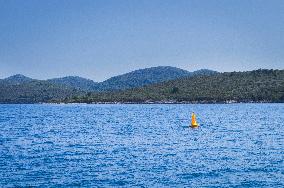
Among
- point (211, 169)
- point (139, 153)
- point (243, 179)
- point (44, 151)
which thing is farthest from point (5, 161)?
point (243, 179)

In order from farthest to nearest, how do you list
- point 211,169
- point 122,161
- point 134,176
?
point 122,161 < point 211,169 < point 134,176

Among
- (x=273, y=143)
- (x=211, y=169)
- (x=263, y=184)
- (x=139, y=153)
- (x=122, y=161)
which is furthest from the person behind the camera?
(x=273, y=143)

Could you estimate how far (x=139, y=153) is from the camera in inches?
1944

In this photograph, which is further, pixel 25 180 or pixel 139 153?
pixel 139 153

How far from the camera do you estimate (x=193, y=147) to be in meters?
55.4

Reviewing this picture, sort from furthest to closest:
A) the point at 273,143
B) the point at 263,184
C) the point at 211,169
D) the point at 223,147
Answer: the point at 273,143 < the point at 223,147 < the point at 211,169 < the point at 263,184

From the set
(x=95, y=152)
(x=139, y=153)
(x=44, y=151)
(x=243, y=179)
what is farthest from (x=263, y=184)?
(x=44, y=151)

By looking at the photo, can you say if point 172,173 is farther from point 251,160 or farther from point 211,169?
point 251,160

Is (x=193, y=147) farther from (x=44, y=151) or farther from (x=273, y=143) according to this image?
(x=44, y=151)

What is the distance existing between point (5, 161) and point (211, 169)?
18146 mm

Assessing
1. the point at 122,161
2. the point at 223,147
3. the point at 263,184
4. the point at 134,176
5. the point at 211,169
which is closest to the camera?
the point at 263,184

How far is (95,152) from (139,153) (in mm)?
4604

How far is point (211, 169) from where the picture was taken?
39250 millimetres

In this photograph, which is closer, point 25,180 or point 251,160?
point 25,180
